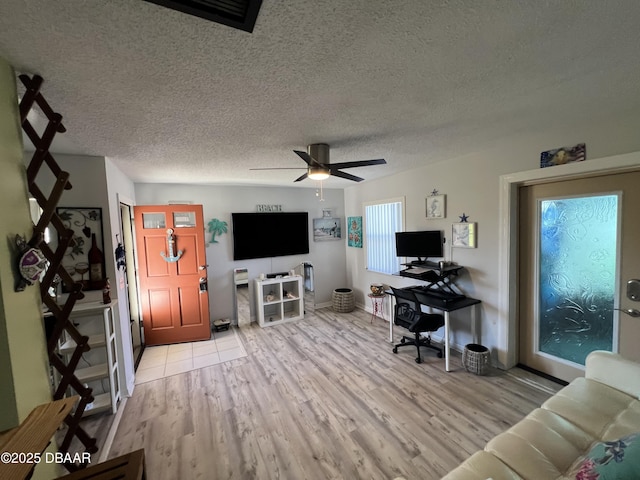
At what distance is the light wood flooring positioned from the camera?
1767mm

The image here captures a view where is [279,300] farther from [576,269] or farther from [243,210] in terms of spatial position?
[576,269]

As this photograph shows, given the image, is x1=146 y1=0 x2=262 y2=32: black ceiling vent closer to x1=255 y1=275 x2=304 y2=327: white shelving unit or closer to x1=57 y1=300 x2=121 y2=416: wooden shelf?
x1=57 y1=300 x2=121 y2=416: wooden shelf

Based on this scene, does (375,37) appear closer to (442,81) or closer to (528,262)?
(442,81)

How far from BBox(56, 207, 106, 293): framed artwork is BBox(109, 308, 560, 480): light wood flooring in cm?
124

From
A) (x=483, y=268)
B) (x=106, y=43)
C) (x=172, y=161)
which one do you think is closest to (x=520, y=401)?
(x=483, y=268)

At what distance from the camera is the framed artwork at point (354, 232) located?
479 centimetres

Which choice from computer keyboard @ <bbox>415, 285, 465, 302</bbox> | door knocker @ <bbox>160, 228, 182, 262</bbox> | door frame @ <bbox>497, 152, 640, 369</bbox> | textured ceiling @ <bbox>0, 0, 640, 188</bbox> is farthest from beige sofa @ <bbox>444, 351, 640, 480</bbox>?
door knocker @ <bbox>160, 228, 182, 262</bbox>

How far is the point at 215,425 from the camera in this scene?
7.03 ft

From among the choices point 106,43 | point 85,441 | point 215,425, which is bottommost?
point 215,425

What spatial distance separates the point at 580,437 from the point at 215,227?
4331 mm

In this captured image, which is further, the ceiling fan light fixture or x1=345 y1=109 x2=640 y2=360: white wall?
the ceiling fan light fixture

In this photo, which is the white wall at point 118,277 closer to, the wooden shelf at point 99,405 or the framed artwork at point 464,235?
the wooden shelf at point 99,405

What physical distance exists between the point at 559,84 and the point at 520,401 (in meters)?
2.43

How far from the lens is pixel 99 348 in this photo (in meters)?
2.40
